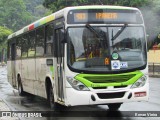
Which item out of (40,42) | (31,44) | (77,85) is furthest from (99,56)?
(31,44)

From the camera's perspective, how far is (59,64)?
12.3 meters

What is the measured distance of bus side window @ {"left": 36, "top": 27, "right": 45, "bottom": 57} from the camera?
1436cm

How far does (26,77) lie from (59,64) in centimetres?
540

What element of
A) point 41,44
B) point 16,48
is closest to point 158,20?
point 16,48

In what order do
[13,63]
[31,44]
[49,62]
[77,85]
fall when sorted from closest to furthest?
[77,85], [49,62], [31,44], [13,63]

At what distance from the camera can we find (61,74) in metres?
12.1

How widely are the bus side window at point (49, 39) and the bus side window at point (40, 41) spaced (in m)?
0.51

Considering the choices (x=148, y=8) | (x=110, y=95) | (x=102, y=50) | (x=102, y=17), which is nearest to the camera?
(x=110, y=95)

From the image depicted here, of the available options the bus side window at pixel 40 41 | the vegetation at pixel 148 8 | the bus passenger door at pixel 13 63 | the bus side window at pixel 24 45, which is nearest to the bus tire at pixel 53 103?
the bus side window at pixel 40 41

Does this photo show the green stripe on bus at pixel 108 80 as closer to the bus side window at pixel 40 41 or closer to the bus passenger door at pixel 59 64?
the bus passenger door at pixel 59 64

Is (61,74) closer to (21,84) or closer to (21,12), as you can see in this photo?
(21,84)

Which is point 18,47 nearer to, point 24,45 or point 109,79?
point 24,45

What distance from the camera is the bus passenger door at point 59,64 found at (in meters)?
12.0

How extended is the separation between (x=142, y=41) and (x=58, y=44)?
7.56 feet
